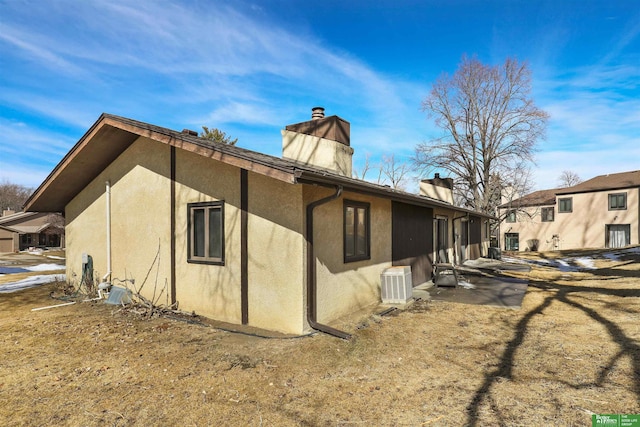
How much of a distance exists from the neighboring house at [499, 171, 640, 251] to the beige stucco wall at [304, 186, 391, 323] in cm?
2778

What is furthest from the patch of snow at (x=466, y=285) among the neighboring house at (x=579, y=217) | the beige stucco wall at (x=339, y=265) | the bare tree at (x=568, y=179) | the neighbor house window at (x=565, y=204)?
the bare tree at (x=568, y=179)

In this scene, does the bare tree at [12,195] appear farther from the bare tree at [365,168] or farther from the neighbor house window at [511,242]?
the neighbor house window at [511,242]

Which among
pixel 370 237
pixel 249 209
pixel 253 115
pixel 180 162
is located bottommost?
pixel 370 237

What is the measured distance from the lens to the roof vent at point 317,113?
36.0 feet

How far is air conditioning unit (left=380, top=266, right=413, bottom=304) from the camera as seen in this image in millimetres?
8234

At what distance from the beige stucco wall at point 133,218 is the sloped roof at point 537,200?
34584 millimetres

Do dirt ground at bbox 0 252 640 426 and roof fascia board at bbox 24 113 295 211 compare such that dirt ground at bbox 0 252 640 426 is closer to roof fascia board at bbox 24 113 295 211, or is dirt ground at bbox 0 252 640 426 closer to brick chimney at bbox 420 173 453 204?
roof fascia board at bbox 24 113 295 211

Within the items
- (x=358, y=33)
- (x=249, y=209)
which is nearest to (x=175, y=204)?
(x=249, y=209)

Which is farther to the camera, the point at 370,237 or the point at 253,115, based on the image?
the point at 253,115

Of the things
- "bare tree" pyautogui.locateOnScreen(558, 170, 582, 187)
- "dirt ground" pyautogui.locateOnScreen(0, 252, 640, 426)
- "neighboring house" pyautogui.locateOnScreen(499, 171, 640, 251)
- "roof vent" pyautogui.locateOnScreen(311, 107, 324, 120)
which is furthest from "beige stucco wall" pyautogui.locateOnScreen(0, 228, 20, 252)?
"bare tree" pyautogui.locateOnScreen(558, 170, 582, 187)

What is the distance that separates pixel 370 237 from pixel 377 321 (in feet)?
7.04

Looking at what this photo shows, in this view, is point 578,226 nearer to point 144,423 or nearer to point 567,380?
point 567,380

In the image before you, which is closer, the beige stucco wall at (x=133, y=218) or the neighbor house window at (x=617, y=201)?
the beige stucco wall at (x=133, y=218)

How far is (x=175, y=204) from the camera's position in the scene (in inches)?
297
